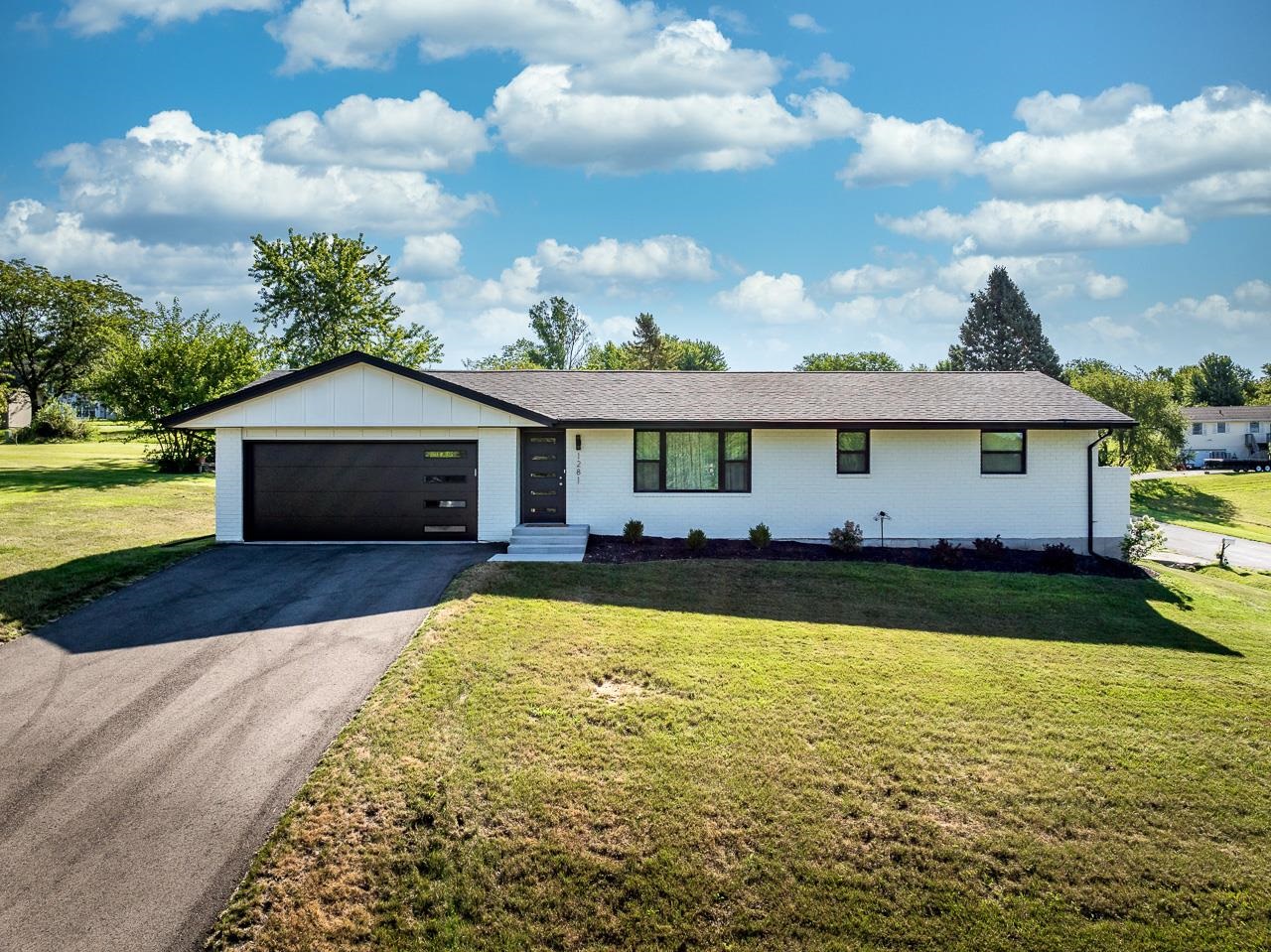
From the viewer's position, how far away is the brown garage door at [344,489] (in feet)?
47.4

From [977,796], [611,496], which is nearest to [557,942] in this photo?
[977,796]

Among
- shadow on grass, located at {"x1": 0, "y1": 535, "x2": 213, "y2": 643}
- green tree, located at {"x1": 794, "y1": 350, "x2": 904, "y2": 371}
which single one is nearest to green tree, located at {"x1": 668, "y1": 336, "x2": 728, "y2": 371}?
green tree, located at {"x1": 794, "y1": 350, "x2": 904, "y2": 371}

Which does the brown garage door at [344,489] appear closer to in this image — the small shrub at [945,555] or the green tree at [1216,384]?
the small shrub at [945,555]

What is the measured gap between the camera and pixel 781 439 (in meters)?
15.0

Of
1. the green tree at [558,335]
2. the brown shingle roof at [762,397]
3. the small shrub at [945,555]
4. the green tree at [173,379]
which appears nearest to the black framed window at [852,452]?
the brown shingle roof at [762,397]

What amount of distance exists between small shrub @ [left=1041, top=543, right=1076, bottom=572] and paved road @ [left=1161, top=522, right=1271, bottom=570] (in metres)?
9.30

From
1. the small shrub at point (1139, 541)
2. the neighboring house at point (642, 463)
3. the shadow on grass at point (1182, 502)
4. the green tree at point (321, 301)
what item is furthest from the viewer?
the green tree at point (321, 301)

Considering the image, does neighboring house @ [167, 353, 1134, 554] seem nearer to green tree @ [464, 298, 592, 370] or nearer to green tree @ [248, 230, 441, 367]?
green tree @ [248, 230, 441, 367]

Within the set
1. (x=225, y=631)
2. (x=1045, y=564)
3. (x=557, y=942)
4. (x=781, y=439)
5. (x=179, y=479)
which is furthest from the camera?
(x=179, y=479)

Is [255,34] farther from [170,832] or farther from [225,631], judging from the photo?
[170,832]

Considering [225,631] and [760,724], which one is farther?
[225,631]

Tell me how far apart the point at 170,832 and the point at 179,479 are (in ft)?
81.6

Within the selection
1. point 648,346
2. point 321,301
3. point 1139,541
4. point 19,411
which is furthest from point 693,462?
point 19,411

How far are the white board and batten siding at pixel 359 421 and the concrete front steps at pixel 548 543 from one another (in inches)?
24.6
